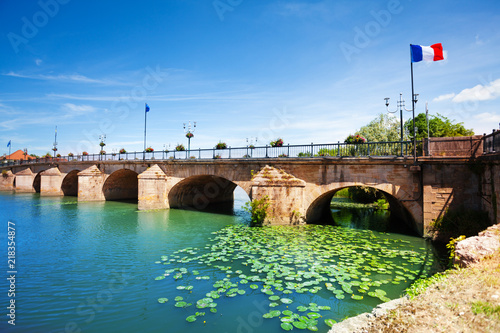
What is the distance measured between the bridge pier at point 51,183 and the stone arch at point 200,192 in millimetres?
22952

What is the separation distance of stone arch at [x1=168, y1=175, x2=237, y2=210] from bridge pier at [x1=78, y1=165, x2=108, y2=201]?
11454 millimetres

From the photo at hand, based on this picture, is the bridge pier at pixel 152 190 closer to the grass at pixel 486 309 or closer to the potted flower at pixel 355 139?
the potted flower at pixel 355 139

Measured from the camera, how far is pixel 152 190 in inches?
929

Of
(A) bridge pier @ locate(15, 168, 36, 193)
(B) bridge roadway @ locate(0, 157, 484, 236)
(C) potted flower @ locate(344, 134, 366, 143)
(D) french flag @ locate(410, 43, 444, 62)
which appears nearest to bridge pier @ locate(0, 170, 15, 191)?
(A) bridge pier @ locate(15, 168, 36, 193)

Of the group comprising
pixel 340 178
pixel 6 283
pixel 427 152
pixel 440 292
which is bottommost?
pixel 6 283

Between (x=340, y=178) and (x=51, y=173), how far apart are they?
130ft

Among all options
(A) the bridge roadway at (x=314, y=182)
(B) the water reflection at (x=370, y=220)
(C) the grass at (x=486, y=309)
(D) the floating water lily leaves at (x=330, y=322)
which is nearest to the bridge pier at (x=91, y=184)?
(A) the bridge roadway at (x=314, y=182)

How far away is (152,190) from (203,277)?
16.5m

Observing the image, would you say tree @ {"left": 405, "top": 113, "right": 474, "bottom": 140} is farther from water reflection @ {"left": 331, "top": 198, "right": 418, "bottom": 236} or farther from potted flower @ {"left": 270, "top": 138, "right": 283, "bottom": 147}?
potted flower @ {"left": 270, "top": 138, "right": 283, "bottom": 147}

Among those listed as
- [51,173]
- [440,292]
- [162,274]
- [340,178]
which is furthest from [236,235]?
[51,173]

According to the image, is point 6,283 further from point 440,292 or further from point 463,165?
point 463,165

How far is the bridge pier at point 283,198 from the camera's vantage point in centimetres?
1633

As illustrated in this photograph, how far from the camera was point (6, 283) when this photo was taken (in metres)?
8.62

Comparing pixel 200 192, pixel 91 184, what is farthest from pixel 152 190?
pixel 91 184
